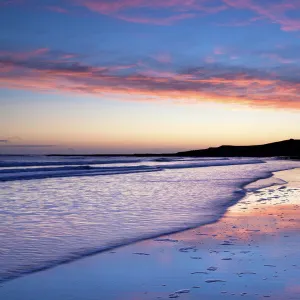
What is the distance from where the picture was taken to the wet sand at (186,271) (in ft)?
16.6

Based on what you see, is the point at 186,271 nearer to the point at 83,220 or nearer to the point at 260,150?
the point at 83,220

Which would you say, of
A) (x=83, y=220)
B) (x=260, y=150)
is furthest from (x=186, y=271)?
(x=260, y=150)

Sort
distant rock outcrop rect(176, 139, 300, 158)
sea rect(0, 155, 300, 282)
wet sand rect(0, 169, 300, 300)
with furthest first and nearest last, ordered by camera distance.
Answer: distant rock outcrop rect(176, 139, 300, 158)
sea rect(0, 155, 300, 282)
wet sand rect(0, 169, 300, 300)

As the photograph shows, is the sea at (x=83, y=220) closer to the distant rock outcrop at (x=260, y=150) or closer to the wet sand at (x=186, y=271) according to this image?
the wet sand at (x=186, y=271)

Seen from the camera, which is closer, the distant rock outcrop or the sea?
the sea

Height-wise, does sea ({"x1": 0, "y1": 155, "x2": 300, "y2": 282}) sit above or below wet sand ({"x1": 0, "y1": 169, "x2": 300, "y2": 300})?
above

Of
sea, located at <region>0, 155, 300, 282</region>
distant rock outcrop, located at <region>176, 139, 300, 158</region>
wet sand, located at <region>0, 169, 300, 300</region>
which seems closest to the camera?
wet sand, located at <region>0, 169, 300, 300</region>

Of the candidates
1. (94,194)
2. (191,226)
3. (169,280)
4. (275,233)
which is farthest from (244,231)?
(94,194)

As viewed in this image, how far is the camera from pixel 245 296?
4930mm

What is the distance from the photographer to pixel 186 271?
5934mm

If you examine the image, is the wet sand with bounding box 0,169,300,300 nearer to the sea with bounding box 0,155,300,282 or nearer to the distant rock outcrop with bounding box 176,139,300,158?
the sea with bounding box 0,155,300,282

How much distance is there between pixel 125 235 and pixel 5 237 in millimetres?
2263

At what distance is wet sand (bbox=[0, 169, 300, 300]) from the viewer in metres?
5.05

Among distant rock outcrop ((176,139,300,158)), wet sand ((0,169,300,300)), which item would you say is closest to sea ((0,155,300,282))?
wet sand ((0,169,300,300))
